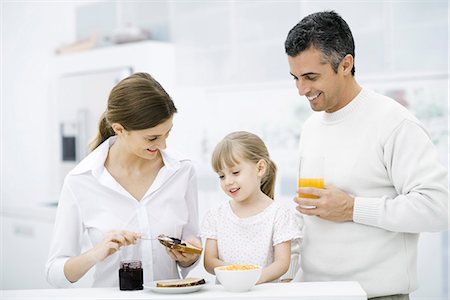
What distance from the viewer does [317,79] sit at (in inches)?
85.7

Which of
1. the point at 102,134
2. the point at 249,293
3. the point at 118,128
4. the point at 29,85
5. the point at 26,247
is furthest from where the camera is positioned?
the point at 29,85

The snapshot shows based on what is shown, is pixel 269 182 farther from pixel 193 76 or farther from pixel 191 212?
pixel 193 76

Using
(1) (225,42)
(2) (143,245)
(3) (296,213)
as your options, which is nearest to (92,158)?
(2) (143,245)

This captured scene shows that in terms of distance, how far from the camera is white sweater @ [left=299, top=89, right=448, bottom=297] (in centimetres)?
204

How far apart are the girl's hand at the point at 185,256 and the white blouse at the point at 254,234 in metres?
0.10

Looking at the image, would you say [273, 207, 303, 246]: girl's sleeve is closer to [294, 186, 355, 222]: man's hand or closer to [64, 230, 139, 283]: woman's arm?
[294, 186, 355, 222]: man's hand

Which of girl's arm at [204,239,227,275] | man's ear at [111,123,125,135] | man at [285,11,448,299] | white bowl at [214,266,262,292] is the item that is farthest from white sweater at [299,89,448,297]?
man's ear at [111,123,125,135]

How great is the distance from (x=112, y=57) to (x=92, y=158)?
342 centimetres

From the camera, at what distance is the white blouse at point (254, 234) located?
7.44ft

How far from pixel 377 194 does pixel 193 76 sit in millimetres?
3696

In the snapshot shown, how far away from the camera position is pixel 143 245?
89.0 inches

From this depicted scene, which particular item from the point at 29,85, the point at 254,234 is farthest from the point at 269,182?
the point at 29,85

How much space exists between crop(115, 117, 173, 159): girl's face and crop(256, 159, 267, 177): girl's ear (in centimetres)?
34

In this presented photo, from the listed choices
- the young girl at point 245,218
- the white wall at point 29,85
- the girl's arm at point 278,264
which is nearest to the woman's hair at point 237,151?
the young girl at point 245,218
